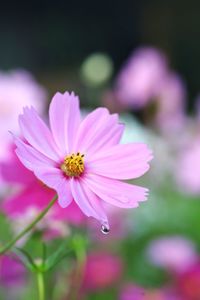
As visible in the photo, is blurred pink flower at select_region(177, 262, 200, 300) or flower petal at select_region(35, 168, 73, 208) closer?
flower petal at select_region(35, 168, 73, 208)

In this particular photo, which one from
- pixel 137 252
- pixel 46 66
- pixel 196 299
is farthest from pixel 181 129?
pixel 46 66

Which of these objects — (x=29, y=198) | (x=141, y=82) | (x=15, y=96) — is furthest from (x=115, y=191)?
(x=141, y=82)

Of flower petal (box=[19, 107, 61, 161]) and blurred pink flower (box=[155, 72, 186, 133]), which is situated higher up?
blurred pink flower (box=[155, 72, 186, 133])

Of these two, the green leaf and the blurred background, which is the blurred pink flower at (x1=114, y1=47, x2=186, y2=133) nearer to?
the blurred background

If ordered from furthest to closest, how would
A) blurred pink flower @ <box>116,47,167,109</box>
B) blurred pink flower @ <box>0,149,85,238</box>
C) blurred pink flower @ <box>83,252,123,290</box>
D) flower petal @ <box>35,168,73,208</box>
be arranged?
blurred pink flower @ <box>116,47,167,109</box> < blurred pink flower @ <box>83,252,123,290</box> < blurred pink flower @ <box>0,149,85,238</box> < flower petal @ <box>35,168,73,208</box>

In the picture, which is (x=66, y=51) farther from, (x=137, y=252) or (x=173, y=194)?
(x=137, y=252)

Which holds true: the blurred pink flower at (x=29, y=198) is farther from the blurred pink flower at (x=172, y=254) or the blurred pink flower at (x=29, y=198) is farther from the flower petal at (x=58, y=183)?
the blurred pink flower at (x=172, y=254)

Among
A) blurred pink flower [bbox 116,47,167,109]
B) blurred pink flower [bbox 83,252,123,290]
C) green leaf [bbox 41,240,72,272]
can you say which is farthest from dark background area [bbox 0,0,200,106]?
green leaf [bbox 41,240,72,272]

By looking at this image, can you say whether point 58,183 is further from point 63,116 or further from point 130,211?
point 130,211
